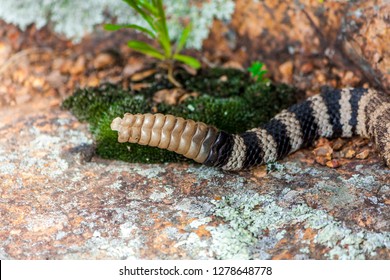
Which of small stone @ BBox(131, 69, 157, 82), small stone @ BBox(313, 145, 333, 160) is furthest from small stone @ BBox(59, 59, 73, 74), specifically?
small stone @ BBox(313, 145, 333, 160)

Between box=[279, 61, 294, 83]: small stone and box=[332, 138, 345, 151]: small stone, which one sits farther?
box=[279, 61, 294, 83]: small stone

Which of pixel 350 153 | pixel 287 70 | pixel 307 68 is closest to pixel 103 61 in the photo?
pixel 287 70

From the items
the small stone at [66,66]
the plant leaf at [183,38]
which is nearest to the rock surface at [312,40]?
the plant leaf at [183,38]

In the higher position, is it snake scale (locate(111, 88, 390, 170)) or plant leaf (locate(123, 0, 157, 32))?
plant leaf (locate(123, 0, 157, 32))

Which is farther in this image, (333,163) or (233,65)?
(233,65)

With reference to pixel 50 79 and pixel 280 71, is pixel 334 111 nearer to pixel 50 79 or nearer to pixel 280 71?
pixel 280 71

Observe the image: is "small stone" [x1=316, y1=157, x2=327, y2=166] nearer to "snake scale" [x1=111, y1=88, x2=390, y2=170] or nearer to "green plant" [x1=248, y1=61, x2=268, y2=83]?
"snake scale" [x1=111, y1=88, x2=390, y2=170]

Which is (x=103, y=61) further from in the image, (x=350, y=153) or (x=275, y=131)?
(x=350, y=153)
